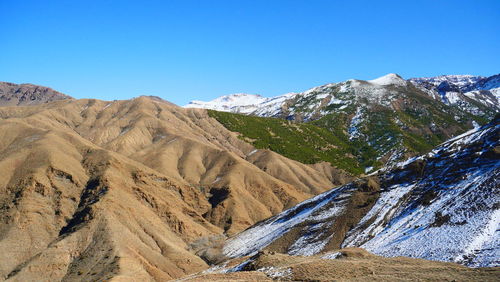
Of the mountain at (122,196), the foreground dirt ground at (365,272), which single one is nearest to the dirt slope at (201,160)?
the mountain at (122,196)

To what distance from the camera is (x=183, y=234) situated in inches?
4277

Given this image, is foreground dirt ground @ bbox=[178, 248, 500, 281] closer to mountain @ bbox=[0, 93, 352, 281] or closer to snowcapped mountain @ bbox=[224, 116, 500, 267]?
snowcapped mountain @ bbox=[224, 116, 500, 267]

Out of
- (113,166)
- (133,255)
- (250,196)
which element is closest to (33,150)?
(113,166)

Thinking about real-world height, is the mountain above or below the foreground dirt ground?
above

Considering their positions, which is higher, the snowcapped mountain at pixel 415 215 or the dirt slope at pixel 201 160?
the dirt slope at pixel 201 160

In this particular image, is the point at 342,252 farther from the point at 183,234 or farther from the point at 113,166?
the point at 113,166

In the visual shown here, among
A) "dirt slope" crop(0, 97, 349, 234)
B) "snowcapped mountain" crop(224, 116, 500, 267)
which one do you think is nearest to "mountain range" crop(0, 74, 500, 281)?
"snowcapped mountain" crop(224, 116, 500, 267)

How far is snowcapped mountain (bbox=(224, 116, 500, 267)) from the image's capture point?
5524cm

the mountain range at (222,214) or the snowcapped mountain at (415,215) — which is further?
the snowcapped mountain at (415,215)

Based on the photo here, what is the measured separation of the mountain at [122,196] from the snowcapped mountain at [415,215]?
18.1 metres

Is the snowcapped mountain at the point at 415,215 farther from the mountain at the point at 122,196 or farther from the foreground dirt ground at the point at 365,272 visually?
the mountain at the point at 122,196

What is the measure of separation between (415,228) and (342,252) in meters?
15.3

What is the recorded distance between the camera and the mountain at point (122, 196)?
281ft

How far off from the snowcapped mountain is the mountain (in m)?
18.1
